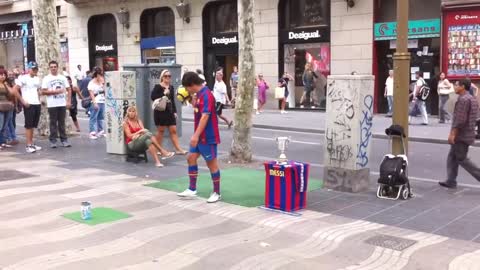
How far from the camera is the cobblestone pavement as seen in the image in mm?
5238

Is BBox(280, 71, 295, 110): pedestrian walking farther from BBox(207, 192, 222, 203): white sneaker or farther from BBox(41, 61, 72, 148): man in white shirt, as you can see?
BBox(207, 192, 222, 203): white sneaker

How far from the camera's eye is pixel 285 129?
57.2 feet

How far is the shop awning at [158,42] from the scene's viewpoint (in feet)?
89.9

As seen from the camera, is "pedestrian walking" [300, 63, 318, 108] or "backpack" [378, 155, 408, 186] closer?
"backpack" [378, 155, 408, 186]

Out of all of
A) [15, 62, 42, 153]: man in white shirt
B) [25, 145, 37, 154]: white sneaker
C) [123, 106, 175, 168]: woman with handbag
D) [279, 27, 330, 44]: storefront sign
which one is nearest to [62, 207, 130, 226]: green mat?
[123, 106, 175, 168]: woman with handbag

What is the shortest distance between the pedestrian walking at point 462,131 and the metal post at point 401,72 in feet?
2.84

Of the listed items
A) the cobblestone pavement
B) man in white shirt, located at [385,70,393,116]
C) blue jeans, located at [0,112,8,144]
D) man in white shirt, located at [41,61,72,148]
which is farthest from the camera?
man in white shirt, located at [385,70,393,116]

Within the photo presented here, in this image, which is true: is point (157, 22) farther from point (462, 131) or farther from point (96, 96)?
point (462, 131)

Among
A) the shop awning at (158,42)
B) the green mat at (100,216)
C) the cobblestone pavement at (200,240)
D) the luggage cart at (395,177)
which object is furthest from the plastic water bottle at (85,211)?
the shop awning at (158,42)

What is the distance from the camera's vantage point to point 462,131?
830cm

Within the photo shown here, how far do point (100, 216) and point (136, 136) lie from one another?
12.2 ft

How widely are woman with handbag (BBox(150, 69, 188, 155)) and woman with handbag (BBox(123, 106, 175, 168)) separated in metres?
0.45

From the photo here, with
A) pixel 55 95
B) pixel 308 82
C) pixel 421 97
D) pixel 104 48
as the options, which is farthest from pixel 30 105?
pixel 104 48

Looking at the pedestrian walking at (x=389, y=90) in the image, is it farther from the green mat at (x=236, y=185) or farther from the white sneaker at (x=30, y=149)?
the white sneaker at (x=30, y=149)
